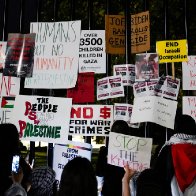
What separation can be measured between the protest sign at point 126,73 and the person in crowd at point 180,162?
1149mm

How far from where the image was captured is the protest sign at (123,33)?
419 cm

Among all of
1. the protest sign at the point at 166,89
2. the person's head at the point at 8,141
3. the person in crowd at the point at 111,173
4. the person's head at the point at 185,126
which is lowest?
the person in crowd at the point at 111,173

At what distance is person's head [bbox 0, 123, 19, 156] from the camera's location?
2861mm

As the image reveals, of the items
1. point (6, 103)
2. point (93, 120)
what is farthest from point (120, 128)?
point (6, 103)

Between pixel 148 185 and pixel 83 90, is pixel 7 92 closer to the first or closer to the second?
pixel 83 90

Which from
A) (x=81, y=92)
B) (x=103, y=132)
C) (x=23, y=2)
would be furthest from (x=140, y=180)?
(x=23, y=2)

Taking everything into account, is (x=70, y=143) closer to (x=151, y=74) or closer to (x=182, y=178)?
Result: (x=151, y=74)

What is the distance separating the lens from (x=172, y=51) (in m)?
4.08


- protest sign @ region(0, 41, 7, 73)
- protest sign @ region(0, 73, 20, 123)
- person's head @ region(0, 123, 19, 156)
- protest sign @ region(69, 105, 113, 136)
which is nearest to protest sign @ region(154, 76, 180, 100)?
protest sign @ region(69, 105, 113, 136)

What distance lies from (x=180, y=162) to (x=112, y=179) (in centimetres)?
81

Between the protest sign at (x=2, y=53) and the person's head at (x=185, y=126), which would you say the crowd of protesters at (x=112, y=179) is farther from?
the protest sign at (x=2, y=53)

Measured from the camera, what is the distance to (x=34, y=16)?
4.71m

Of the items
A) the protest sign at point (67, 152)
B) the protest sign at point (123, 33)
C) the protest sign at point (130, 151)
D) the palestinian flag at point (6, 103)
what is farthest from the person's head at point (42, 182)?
the protest sign at point (123, 33)

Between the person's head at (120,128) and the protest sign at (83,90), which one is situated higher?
the protest sign at (83,90)
